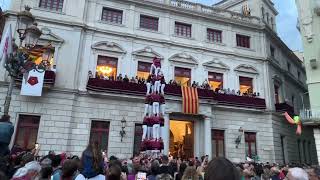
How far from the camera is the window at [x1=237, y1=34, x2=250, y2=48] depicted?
2728 cm

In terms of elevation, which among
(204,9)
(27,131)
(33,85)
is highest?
(204,9)

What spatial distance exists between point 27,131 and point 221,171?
1923 cm

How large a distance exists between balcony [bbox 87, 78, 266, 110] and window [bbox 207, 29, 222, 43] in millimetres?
5600

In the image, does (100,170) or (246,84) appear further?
(246,84)

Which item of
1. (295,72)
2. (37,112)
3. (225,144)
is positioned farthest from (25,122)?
(295,72)

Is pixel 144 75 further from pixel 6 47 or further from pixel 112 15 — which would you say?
pixel 6 47

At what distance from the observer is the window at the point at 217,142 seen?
2338 centimetres

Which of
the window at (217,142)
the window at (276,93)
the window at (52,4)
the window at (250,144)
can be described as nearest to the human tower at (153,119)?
the window at (217,142)

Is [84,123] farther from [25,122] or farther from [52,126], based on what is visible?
[25,122]

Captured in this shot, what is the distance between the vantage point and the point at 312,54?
77.4 feet

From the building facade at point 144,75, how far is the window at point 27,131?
6 centimetres

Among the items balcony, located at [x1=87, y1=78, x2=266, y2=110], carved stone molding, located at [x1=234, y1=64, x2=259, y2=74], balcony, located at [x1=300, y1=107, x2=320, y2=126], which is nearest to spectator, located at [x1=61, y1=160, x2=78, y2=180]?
balcony, located at [x1=87, y1=78, x2=266, y2=110]

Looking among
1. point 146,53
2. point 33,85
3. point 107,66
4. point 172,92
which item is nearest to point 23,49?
point 33,85

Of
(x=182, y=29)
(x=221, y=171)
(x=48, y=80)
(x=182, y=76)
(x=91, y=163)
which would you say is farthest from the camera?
(x=182, y=29)
